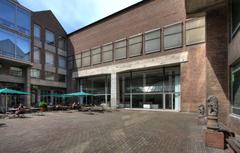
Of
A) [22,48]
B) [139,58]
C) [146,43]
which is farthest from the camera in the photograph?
[22,48]

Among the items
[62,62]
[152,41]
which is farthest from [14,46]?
[152,41]

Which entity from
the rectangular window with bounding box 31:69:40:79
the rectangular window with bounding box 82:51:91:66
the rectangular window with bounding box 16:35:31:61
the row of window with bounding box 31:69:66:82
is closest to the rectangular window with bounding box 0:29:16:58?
the rectangular window with bounding box 16:35:31:61

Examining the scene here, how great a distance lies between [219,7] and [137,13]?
1575cm

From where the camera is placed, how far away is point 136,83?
26547 millimetres

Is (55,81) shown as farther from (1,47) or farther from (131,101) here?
(131,101)

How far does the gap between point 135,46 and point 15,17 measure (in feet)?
52.4

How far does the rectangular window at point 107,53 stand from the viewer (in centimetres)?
2889

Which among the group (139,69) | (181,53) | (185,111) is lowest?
(185,111)

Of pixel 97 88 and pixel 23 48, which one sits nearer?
pixel 23 48

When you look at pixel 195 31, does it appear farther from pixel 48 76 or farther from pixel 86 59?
pixel 48 76

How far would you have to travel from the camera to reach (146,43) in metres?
24.9

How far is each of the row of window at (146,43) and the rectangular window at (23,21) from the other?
32.1 feet

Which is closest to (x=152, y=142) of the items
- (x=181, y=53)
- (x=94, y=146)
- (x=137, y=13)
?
(x=94, y=146)

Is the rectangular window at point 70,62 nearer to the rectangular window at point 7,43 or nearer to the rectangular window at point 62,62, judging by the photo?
the rectangular window at point 62,62
